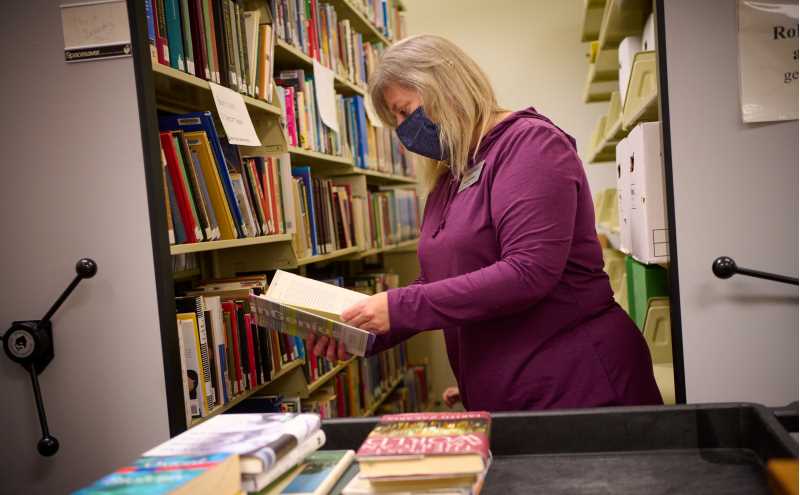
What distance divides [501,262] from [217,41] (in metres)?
1.12

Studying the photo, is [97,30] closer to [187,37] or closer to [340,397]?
[187,37]

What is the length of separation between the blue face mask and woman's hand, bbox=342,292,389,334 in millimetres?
438

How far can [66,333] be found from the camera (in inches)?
54.2

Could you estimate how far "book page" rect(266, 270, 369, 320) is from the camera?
1304 millimetres

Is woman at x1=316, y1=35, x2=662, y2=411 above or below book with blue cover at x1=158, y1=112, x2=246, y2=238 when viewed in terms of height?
below

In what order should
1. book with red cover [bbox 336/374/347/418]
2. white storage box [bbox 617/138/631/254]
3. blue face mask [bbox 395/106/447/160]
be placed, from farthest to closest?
book with red cover [bbox 336/374/347/418], white storage box [bbox 617/138/631/254], blue face mask [bbox 395/106/447/160]

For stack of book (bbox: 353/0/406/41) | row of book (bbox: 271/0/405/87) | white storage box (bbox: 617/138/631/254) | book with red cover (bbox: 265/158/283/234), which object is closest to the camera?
white storage box (bbox: 617/138/631/254)

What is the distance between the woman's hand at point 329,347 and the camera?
1468 millimetres

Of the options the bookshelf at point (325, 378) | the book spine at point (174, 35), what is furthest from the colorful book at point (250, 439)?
the bookshelf at point (325, 378)

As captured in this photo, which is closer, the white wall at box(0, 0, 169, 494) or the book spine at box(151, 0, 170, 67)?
the white wall at box(0, 0, 169, 494)

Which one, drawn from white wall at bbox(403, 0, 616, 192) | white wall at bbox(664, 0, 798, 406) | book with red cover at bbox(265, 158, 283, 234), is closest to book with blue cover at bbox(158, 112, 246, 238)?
book with red cover at bbox(265, 158, 283, 234)

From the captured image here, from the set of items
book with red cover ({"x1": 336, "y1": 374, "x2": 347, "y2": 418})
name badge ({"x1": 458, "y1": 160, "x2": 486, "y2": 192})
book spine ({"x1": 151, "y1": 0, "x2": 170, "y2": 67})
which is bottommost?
book with red cover ({"x1": 336, "y1": 374, "x2": 347, "y2": 418})

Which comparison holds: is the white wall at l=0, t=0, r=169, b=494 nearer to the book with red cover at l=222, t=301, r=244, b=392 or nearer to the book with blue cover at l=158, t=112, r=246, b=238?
the book with blue cover at l=158, t=112, r=246, b=238

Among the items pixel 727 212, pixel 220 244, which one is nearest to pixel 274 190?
pixel 220 244
